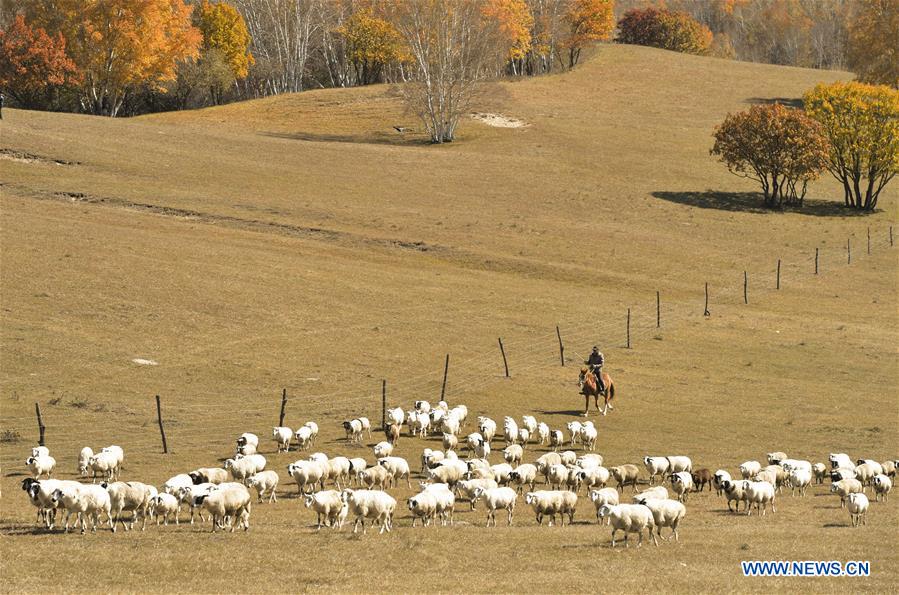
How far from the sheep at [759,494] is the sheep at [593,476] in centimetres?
356

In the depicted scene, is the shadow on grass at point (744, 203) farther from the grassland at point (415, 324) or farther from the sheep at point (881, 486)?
the sheep at point (881, 486)

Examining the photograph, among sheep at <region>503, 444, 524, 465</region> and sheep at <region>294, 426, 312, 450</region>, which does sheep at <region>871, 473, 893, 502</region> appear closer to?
sheep at <region>503, 444, 524, 465</region>

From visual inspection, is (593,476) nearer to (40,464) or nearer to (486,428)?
(486,428)

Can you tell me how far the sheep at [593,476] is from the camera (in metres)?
26.8

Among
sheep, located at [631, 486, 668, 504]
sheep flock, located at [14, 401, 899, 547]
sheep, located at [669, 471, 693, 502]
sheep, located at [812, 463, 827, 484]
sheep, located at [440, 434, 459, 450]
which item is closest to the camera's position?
sheep flock, located at [14, 401, 899, 547]

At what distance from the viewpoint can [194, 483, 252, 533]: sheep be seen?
21.4 meters

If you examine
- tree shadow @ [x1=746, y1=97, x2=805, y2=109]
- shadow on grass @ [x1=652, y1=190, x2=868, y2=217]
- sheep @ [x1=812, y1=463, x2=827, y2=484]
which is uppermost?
tree shadow @ [x1=746, y1=97, x2=805, y2=109]

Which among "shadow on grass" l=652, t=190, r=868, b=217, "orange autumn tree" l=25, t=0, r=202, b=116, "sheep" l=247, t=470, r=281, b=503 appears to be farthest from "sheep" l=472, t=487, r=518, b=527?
"orange autumn tree" l=25, t=0, r=202, b=116

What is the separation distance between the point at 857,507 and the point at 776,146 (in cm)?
6499

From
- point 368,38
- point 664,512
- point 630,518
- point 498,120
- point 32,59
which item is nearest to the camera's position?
point 630,518

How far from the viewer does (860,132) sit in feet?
284

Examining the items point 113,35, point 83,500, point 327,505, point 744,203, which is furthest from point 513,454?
point 113,35

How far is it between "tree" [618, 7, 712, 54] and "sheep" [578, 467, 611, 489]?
556ft

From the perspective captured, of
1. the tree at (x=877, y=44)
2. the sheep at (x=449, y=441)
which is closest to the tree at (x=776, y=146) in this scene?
the tree at (x=877, y=44)
